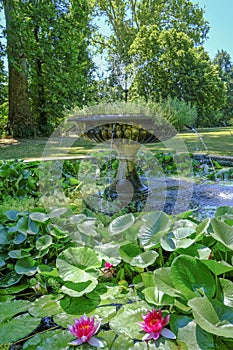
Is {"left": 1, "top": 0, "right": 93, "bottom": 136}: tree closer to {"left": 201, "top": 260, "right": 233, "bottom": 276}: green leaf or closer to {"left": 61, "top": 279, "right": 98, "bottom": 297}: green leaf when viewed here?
{"left": 61, "top": 279, "right": 98, "bottom": 297}: green leaf

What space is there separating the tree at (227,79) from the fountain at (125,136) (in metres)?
16.9

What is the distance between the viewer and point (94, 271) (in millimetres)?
1308

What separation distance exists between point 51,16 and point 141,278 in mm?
10016

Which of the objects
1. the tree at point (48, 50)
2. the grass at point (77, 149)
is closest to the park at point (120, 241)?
the grass at point (77, 149)

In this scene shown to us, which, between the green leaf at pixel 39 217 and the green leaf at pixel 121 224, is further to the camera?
the green leaf at pixel 39 217

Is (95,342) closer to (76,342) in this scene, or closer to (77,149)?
(76,342)

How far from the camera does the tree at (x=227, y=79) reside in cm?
2056

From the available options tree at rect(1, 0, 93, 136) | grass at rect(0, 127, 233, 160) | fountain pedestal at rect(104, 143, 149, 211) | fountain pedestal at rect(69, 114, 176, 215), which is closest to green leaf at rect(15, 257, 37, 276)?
fountain pedestal at rect(69, 114, 176, 215)

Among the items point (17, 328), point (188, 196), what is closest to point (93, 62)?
point (188, 196)

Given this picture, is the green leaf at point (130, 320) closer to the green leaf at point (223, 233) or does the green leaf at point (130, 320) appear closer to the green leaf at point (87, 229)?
the green leaf at point (223, 233)

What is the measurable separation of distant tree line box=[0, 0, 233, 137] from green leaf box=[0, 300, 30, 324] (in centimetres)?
513

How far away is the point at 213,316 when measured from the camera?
87 centimetres

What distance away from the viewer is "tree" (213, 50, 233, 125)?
20562 mm

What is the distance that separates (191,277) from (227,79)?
26246mm
